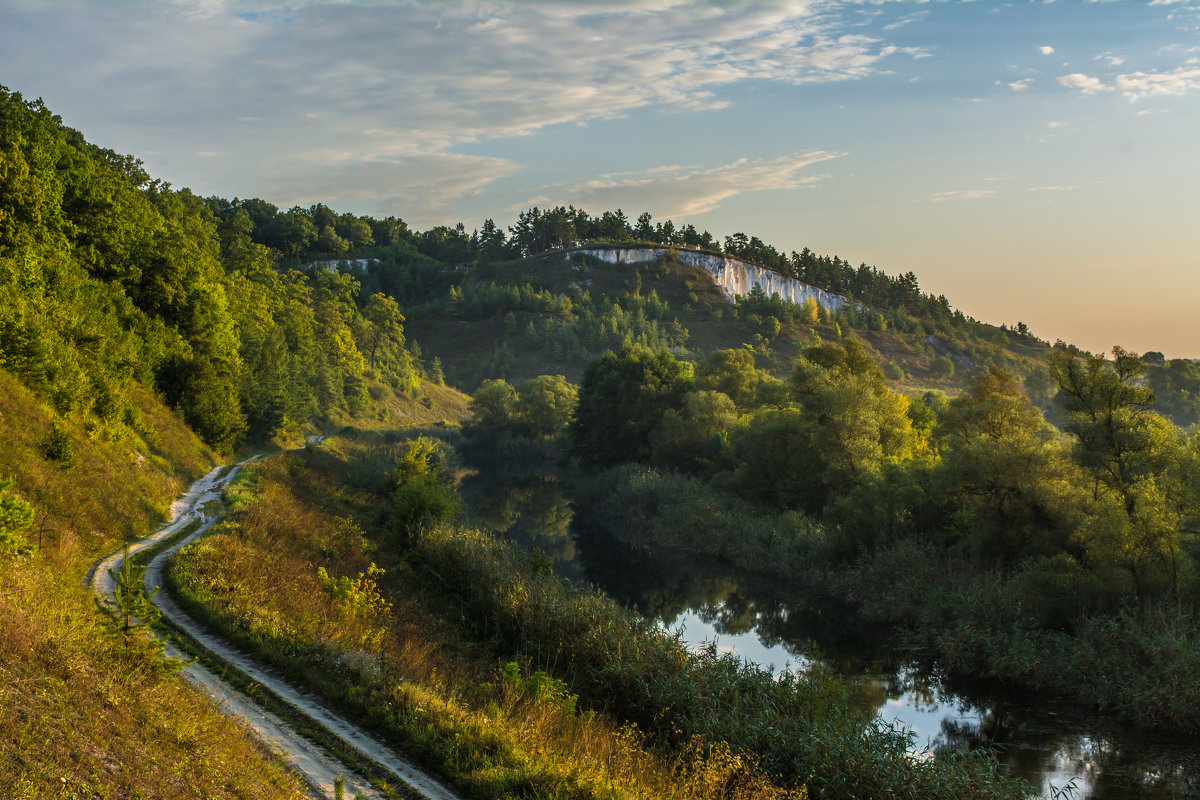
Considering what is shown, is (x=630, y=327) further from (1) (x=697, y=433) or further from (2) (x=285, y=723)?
(2) (x=285, y=723)

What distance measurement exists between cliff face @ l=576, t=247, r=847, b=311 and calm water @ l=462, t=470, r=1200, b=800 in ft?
373

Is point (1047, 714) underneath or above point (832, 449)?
underneath

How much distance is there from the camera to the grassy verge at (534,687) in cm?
1072

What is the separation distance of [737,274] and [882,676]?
133554 mm

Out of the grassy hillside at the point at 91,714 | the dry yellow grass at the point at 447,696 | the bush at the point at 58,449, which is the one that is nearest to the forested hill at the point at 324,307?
the bush at the point at 58,449

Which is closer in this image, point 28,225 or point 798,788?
point 798,788

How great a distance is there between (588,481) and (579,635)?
39.0 m

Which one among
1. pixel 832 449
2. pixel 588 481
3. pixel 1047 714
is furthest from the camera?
pixel 588 481

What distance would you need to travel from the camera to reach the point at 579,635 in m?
18.3

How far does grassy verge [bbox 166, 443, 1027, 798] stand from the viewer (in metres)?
10.7

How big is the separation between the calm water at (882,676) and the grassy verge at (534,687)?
2.56 metres

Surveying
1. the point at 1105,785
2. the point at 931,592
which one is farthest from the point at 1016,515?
the point at 1105,785

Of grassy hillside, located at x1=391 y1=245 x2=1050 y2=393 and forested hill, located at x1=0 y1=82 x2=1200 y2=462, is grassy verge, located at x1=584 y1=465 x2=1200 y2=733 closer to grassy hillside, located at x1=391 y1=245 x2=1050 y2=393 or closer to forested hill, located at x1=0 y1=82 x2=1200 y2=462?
forested hill, located at x1=0 y1=82 x2=1200 y2=462

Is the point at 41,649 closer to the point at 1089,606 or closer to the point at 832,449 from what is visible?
the point at 1089,606
